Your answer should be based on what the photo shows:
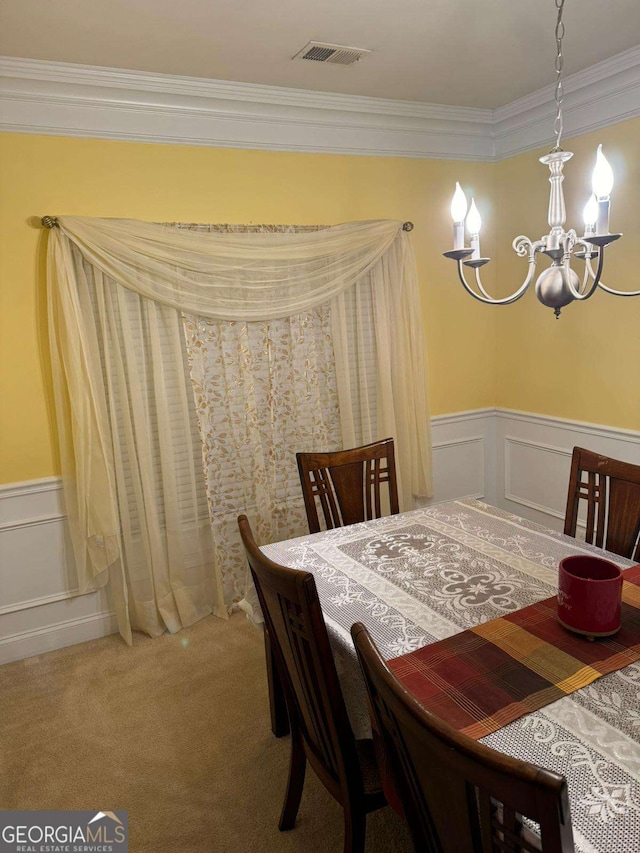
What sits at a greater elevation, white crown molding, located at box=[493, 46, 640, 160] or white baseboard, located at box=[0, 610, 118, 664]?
white crown molding, located at box=[493, 46, 640, 160]

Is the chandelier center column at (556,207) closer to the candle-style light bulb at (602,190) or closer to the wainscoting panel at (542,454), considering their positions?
the candle-style light bulb at (602,190)

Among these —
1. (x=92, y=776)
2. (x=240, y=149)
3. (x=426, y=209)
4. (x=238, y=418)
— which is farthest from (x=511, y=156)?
(x=92, y=776)

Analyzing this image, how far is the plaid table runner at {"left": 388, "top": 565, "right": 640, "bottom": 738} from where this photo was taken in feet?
4.06

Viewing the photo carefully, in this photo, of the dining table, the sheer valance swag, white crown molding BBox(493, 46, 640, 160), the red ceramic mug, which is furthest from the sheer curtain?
the red ceramic mug

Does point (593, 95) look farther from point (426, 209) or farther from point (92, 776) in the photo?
point (92, 776)

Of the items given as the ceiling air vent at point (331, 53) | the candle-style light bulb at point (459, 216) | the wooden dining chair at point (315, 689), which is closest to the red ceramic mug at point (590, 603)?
the wooden dining chair at point (315, 689)

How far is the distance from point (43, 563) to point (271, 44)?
2571 mm

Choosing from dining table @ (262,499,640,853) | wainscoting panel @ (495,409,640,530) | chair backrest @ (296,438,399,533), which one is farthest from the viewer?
wainscoting panel @ (495,409,640,530)

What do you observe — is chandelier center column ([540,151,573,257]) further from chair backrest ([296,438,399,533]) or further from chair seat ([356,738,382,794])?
chair seat ([356,738,382,794])

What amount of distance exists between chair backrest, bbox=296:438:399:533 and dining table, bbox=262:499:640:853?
0.76ft

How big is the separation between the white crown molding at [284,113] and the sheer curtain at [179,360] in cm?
46

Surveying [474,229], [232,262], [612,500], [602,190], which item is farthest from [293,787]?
[232,262]

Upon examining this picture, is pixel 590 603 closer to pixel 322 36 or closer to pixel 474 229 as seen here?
pixel 474 229

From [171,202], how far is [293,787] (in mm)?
2586
